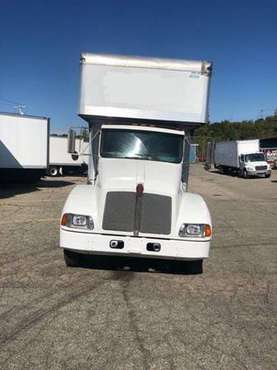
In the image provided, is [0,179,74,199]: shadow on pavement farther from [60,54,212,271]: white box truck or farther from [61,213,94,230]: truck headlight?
[61,213,94,230]: truck headlight

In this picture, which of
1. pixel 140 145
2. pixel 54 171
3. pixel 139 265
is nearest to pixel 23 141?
pixel 54 171

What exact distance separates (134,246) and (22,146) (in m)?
18.1

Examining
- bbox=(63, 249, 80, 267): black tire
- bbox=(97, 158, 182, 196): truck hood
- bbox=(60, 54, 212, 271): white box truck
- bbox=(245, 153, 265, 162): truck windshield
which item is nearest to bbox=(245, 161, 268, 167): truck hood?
bbox=(245, 153, 265, 162): truck windshield

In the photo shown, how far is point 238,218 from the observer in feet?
49.6

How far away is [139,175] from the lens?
777cm

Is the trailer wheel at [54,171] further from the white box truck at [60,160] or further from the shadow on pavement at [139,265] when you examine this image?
the shadow on pavement at [139,265]

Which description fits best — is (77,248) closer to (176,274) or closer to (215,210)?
(176,274)

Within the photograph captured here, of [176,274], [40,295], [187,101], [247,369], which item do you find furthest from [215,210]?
[247,369]

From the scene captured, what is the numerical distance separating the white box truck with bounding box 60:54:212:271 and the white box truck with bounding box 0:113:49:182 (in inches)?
585

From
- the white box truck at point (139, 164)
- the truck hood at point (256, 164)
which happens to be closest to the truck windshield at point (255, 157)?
the truck hood at point (256, 164)

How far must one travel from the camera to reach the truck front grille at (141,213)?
23.1 feet

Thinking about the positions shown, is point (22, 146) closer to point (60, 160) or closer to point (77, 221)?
point (60, 160)

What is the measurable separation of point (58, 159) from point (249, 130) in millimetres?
71399

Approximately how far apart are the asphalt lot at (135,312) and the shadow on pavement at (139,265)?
0.03 meters
